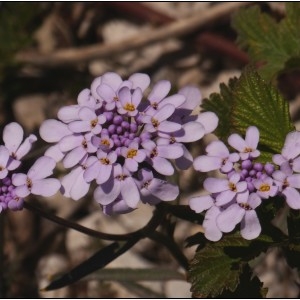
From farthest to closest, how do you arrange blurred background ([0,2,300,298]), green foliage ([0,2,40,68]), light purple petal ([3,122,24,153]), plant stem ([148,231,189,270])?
green foliage ([0,2,40,68]) → blurred background ([0,2,300,298]) → plant stem ([148,231,189,270]) → light purple petal ([3,122,24,153])

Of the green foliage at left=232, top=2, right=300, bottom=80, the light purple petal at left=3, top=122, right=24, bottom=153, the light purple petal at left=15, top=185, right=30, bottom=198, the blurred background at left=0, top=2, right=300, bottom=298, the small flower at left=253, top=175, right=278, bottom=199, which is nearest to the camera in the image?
the small flower at left=253, top=175, right=278, bottom=199

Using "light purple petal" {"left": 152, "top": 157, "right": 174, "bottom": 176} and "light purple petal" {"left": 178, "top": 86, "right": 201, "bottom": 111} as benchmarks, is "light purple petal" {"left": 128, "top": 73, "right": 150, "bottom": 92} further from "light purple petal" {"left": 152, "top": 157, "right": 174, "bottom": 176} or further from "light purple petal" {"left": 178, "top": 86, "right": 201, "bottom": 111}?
"light purple petal" {"left": 152, "top": 157, "right": 174, "bottom": 176}

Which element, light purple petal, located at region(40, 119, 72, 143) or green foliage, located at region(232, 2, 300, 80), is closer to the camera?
light purple petal, located at region(40, 119, 72, 143)

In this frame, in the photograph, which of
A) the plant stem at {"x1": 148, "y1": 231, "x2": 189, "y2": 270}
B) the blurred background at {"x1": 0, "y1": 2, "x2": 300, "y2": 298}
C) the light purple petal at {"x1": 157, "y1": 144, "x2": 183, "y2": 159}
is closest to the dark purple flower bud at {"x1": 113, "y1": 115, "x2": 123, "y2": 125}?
the light purple petal at {"x1": 157, "y1": 144, "x2": 183, "y2": 159}

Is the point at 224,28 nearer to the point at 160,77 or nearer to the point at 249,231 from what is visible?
the point at 160,77

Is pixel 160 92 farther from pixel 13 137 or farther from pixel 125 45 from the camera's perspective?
pixel 125 45

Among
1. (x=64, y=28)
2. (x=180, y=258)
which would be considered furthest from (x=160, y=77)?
(x=180, y=258)

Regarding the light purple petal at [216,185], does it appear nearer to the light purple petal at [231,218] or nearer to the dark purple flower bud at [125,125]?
the light purple petal at [231,218]
